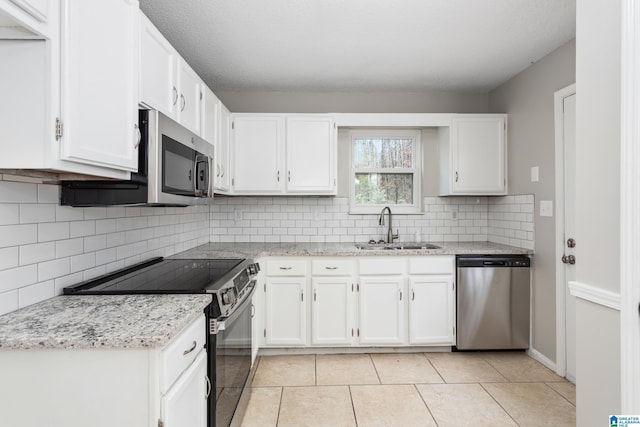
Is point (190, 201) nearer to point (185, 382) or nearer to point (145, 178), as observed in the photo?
point (145, 178)

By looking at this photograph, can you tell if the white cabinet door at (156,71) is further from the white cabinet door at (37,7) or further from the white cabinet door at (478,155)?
the white cabinet door at (478,155)

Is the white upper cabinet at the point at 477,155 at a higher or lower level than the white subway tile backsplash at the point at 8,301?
higher

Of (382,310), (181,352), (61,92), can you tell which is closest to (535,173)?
(382,310)

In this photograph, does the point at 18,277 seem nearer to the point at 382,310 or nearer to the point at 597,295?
the point at 597,295

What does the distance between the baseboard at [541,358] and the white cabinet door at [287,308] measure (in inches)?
77.5

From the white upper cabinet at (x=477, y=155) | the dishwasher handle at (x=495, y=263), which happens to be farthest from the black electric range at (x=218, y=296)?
the white upper cabinet at (x=477, y=155)

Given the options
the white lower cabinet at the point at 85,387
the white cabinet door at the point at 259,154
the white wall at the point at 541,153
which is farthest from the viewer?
the white cabinet door at the point at 259,154

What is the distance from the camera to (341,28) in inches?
95.6

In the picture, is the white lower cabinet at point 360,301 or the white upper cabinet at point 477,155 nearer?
the white lower cabinet at point 360,301

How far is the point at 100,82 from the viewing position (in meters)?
1.32

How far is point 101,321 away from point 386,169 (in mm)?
3055

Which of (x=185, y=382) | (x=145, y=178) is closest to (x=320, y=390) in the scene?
(x=185, y=382)

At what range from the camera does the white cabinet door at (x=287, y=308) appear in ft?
10.1

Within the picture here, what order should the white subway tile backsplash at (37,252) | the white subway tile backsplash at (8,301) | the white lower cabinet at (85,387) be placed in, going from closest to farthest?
1. the white lower cabinet at (85,387)
2. the white subway tile backsplash at (8,301)
3. the white subway tile backsplash at (37,252)
